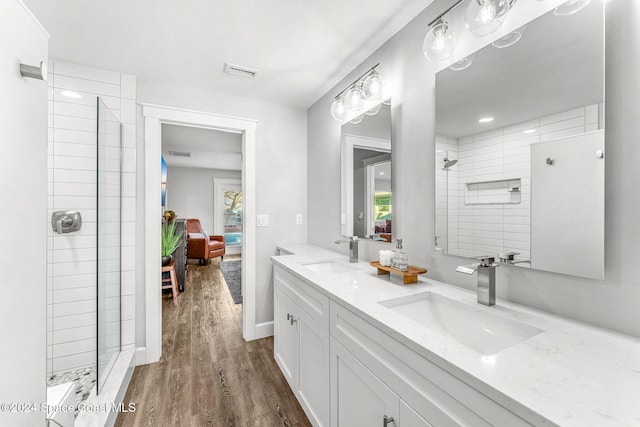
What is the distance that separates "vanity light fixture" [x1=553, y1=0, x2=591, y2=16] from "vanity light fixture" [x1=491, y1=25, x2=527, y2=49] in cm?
10

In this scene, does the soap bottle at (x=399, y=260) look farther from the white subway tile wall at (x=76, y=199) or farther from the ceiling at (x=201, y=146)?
the ceiling at (x=201, y=146)

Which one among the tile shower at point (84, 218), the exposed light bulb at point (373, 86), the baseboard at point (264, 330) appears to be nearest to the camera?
the exposed light bulb at point (373, 86)

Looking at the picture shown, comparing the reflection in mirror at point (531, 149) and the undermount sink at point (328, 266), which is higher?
the reflection in mirror at point (531, 149)

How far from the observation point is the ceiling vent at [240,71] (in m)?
2.05

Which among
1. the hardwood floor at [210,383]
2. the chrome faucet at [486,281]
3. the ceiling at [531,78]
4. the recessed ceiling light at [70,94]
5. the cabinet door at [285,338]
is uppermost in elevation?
the recessed ceiling light at [70,94]

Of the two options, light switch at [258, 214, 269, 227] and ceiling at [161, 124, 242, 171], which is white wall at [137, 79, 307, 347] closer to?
light switch at [258, 214, 269, 227]

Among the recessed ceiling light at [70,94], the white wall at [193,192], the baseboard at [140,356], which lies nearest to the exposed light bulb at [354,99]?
the recessed ceiling light at [70,94]

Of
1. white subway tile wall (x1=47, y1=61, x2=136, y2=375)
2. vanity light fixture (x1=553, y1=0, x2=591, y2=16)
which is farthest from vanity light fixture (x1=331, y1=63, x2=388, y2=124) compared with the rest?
white subway tile wall (x1=47, y1=61, x2=136, y2=375)

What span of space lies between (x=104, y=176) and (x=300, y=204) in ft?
5.33

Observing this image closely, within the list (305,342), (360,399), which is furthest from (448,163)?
(305,342)

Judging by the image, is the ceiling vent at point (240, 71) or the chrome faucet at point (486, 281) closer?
the chrome faucet at point (486, 281)

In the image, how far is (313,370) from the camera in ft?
4.85

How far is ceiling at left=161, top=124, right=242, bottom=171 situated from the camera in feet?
13.0

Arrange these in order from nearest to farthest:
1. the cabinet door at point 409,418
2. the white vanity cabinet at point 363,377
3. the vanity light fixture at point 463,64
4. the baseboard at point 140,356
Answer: the white vanity cabinet at point 363,377
the cabinet door at point 409,418
the vanity light fixture at point 463,64
the baseboard at point 140,356
